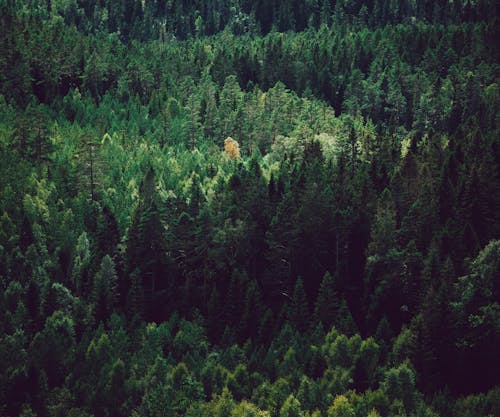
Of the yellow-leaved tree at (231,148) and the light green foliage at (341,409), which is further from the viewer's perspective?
the yellow-leaved tree at (231,148)

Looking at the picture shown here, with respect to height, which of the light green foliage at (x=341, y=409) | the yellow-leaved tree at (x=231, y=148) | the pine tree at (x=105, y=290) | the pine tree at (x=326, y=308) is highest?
the yellow-leaved tree at (x=231, y=148)

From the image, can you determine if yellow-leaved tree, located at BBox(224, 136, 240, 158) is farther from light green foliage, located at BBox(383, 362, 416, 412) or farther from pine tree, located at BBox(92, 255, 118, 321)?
light green foliage, located at BBox(383, 362, 416, 412)

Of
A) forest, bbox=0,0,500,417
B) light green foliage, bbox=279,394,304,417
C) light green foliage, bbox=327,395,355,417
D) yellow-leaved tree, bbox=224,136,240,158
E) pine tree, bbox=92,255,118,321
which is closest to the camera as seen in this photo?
light green foliage, bbox=327,395,355,417

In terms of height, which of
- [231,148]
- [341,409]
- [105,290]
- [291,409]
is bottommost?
[105,290]

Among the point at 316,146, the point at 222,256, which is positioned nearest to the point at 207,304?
the point at 222,256

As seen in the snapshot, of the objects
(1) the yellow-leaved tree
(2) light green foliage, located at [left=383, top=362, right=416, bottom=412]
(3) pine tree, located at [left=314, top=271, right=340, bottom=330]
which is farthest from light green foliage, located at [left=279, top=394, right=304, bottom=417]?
(1) the yellow-leaved tree

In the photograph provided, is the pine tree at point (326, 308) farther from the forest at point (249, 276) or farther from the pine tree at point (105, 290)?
the pine tree at point (105, 290)

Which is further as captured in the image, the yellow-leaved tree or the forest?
the yellow-leaved tree

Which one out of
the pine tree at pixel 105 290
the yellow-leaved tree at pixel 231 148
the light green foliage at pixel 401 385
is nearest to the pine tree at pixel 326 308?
the light green foliage at pixel 401 385

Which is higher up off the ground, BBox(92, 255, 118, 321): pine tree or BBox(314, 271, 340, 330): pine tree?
BBox(314, 271, 340, 330): pine tree

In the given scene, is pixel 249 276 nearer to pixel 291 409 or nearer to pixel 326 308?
pixel 326 308

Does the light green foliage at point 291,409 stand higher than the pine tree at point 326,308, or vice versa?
the pine tree at point 326,308

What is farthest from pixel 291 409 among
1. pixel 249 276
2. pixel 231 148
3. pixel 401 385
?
pixel 231 148
